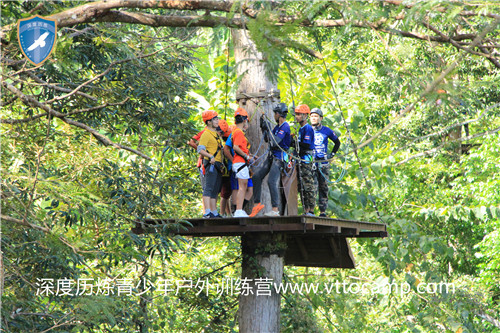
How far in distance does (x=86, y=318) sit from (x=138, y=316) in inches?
63.6

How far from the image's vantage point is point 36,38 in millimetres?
5609

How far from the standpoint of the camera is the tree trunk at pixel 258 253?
8.56 metres

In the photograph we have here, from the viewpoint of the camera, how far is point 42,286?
6.69m

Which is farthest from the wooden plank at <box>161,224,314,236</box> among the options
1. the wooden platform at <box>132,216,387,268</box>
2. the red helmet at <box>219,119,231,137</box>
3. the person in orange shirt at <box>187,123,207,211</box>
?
the red helmet at <box>219,119,231,137</box>

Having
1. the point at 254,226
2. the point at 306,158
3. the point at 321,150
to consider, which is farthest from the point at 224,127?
the point at 254,226

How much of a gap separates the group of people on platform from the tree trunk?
772 millimetres

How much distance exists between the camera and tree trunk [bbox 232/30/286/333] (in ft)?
28.1

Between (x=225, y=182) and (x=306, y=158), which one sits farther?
(x=225, y=182)

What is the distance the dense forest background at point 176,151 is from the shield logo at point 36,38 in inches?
6.6

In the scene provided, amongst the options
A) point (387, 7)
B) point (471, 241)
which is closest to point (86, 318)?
point (387, 7)

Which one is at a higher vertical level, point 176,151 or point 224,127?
point 224,127

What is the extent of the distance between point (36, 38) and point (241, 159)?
109 inches

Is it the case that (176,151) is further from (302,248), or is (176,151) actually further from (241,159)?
(302,248)

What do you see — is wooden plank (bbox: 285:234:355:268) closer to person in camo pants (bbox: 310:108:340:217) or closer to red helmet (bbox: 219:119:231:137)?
person in camo pants (bbox: 310:108:340:217)
